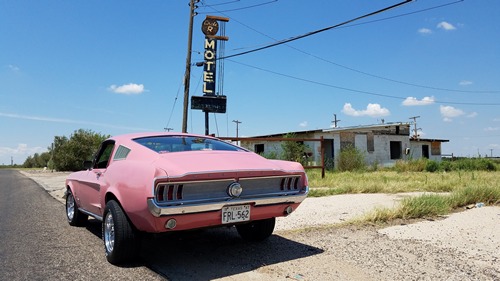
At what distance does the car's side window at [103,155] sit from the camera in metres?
5.32

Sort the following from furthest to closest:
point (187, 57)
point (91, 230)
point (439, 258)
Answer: point (187, 57)
point (91, 230)
point (439, 258)

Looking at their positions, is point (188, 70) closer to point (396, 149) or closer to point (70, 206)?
point (70, 206)

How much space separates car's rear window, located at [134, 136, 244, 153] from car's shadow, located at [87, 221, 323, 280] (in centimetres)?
100

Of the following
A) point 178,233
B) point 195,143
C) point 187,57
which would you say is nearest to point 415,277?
point 178,233

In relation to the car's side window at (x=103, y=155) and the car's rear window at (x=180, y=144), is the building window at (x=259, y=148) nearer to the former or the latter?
the car's side window at (x=103, y=155)

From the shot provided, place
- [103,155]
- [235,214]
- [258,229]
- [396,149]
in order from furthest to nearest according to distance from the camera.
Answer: [396,149]
[103,155]
[258,229]
[235,214]

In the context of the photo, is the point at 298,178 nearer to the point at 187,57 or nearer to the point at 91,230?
the point at 91,230

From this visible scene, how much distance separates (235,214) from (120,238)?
1203mm

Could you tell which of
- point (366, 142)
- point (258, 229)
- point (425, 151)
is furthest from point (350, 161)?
point (425, 151)

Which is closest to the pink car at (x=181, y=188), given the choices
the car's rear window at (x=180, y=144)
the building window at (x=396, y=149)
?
the car's rear window at (x=180, y=144)

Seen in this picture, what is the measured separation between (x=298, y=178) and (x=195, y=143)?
1383mm

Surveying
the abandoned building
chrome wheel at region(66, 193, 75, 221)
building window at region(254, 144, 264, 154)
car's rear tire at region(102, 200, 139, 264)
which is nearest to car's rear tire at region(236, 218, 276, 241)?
car's rear tire at region(102, 200, 139, 264)

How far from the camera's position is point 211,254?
456cm

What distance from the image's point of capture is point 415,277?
3547mm
